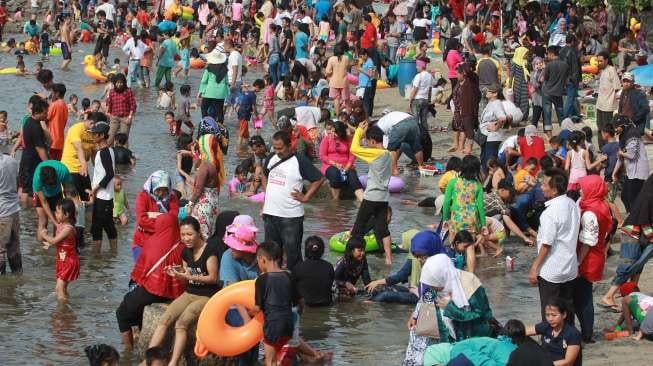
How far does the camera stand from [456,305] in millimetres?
9852

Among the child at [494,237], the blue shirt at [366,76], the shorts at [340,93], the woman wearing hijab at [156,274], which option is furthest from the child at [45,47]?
the woman wearing hijab at [156,274]

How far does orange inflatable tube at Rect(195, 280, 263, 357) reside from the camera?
9.62 meters

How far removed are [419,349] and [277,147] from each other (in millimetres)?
2698

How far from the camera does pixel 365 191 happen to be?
13.8 metres

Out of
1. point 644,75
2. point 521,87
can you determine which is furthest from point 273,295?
point 521,87

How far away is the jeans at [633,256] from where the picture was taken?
11.9m

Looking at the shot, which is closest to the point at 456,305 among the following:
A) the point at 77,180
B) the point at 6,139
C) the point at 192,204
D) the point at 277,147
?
the point at 277,147

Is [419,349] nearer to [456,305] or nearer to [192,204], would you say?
[456,305]

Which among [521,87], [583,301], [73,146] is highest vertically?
[521,87]

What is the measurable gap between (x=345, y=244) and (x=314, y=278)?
238 cm

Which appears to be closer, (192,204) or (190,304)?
(190,304)

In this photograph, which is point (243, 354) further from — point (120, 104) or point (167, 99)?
point (167, 99)

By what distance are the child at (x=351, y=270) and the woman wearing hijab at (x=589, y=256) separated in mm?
2320

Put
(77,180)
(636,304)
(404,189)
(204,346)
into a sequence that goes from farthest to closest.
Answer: (404,189)
(77,180)
(636,304)
(204,346)
